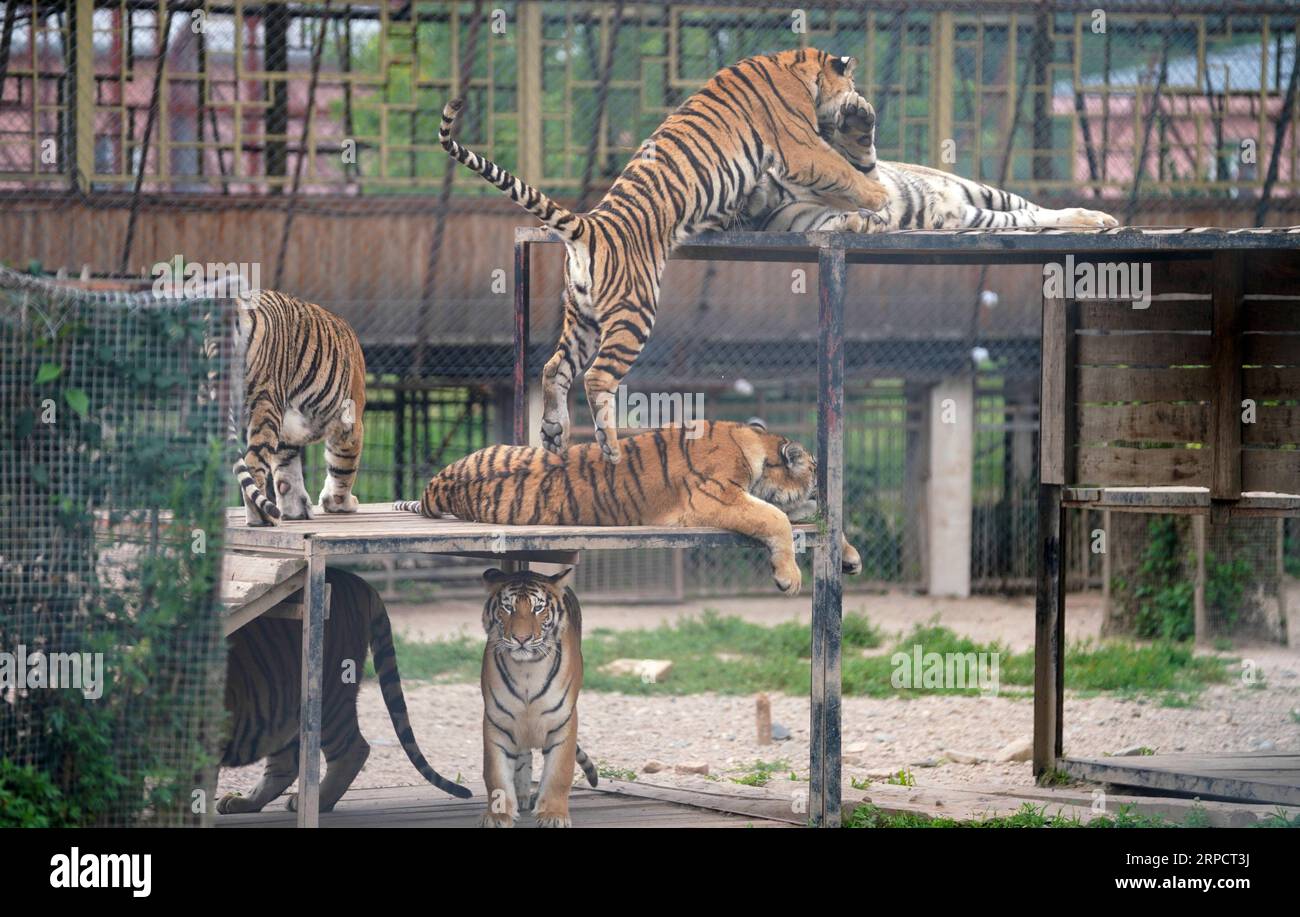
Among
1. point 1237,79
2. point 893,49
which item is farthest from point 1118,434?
point 1237,79

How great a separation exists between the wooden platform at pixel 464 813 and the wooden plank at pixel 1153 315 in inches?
109

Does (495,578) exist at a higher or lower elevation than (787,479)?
lower

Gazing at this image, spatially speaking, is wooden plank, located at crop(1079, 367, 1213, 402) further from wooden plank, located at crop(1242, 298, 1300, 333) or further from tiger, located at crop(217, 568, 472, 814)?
tiger, located at crop(217, 568, 472, 814)

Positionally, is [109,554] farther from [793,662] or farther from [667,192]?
[793,662]

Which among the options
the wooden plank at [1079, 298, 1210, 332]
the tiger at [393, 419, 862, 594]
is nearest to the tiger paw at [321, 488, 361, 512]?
the tiger at [393, 419, 862, 594]

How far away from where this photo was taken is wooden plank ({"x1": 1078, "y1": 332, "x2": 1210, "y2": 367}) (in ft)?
24.2

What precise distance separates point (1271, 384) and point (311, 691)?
4140 mm

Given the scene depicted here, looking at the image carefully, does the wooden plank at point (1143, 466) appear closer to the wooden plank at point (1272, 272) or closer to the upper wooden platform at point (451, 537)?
the wooden plank at point (1272, 272)

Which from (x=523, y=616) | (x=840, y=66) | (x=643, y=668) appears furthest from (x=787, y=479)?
(x=643, y=668)

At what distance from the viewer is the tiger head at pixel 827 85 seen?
7.06 m

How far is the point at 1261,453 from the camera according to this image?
7000 mm

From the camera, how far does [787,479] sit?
667 cm

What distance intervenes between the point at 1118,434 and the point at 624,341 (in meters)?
2.48
